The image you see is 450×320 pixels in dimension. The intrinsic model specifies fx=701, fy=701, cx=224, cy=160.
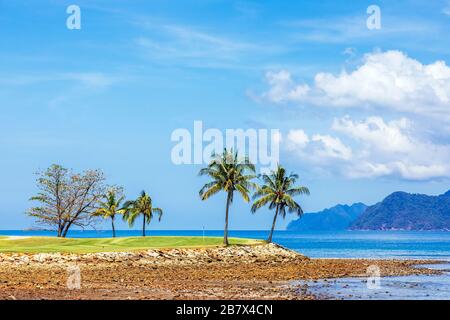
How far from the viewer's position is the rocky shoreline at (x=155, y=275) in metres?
36.5

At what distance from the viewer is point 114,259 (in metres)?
64.6

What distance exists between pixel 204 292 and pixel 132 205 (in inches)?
2876

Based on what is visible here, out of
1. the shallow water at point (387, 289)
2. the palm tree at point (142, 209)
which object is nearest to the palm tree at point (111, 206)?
the palm tree at point (142, 209)

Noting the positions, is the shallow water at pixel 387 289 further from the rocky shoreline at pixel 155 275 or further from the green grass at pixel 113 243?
the green grass at pixel 113 243

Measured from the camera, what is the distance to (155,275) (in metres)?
51.9

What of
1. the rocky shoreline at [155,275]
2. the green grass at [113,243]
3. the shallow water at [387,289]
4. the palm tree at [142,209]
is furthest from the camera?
the palm tree at [142,209]

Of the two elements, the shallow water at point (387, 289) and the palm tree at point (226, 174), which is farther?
the palm tree at point (226, 174)

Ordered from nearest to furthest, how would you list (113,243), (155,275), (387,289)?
(387,289)
(155,275)
(113,243)

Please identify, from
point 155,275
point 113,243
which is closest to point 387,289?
point 155,275

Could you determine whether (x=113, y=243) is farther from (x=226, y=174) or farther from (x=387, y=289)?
(x=387, y=289)

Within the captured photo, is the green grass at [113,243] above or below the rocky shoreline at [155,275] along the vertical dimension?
above

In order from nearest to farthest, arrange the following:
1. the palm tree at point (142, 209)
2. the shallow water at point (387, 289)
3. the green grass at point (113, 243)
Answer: the shallow water at point (387, 289)
the green grass at point (113, 243)
the palm tree at point (142, 209)
